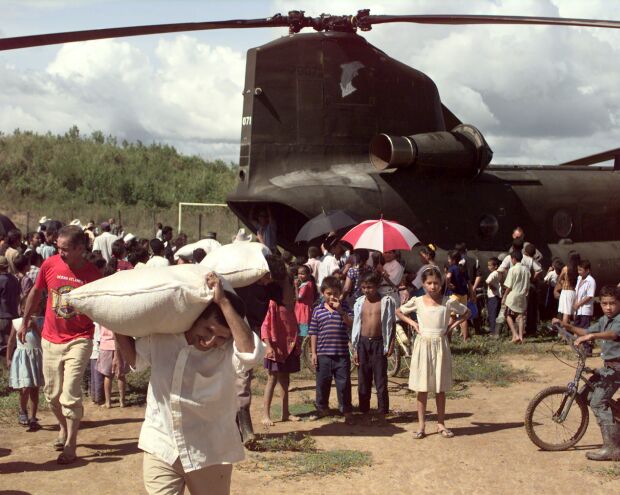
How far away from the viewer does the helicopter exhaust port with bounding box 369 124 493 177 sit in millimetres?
15844

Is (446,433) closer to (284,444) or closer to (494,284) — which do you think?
(284,444)

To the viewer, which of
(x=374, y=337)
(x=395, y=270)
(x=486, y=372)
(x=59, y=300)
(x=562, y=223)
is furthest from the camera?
(x=562, y=223)

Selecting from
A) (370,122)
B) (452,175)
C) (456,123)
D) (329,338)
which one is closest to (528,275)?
(452,175)

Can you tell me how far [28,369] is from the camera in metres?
8.66

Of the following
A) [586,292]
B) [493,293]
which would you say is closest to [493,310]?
[493,293]

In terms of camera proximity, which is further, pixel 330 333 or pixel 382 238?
pixel 382 238

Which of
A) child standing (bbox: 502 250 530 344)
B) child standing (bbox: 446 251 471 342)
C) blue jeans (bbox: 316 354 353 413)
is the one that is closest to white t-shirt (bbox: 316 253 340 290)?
child standing (bbox: 446 251 471 342)

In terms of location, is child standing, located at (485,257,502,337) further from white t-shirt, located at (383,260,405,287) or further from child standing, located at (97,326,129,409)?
child standing, located at (97,326,129,409)

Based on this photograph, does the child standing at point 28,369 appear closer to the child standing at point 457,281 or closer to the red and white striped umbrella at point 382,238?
the red and white striped umbrella at point 382,238

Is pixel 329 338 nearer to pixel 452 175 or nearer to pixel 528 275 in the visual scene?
pixel 528 275

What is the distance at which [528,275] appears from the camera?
15.1m

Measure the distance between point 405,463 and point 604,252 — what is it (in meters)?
12.4

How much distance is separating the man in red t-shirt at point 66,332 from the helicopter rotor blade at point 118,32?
2992 mm

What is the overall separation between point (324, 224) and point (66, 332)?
764 cm
